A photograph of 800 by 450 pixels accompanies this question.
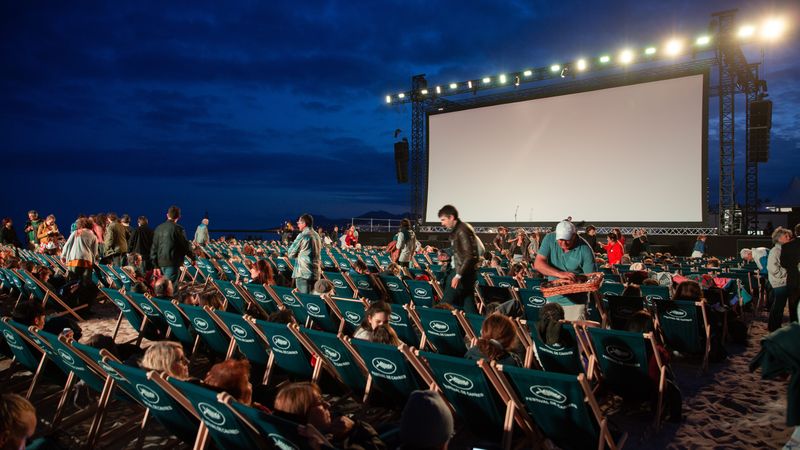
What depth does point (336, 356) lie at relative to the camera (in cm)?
342

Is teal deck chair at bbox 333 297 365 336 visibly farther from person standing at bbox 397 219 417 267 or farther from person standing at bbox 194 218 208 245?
person standing at bbox 194 218 208 245

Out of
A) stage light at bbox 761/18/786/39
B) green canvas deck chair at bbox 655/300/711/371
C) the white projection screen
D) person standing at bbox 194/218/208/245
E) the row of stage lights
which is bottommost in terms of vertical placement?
green canvas deck chair at bbox 655/300/711/371

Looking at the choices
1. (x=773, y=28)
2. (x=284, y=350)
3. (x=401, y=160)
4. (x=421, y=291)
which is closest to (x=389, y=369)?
(x=284, y=350)

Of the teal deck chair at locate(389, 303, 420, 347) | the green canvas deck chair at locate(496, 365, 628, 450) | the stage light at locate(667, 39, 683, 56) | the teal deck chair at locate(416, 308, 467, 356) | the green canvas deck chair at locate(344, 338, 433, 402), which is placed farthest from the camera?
the stage light at locate(667, 39, 683, 56)

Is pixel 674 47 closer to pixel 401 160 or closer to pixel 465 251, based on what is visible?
pixel 401 160

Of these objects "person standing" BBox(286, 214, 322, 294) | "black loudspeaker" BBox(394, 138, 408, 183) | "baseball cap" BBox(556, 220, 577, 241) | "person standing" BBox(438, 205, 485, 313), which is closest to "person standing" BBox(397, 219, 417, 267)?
"person standing" BBox(286, 214, 322, 294)

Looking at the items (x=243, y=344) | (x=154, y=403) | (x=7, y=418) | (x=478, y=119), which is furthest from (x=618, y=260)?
(x=478, y=119)

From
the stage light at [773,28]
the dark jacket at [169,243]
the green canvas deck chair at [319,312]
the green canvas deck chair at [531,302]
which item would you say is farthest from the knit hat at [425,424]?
the stage light at [773,28]

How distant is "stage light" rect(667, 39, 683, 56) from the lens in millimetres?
14914

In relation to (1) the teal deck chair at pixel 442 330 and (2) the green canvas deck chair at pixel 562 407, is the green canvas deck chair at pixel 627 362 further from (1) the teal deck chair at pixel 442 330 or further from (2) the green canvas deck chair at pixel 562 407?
(1) the teal deck chair at pixel 442 330

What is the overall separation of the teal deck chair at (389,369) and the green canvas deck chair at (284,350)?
1.78 ft

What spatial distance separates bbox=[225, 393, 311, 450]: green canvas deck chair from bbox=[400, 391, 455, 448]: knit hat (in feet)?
1.39

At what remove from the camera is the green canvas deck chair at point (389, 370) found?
3053mm

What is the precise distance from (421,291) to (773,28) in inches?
495
